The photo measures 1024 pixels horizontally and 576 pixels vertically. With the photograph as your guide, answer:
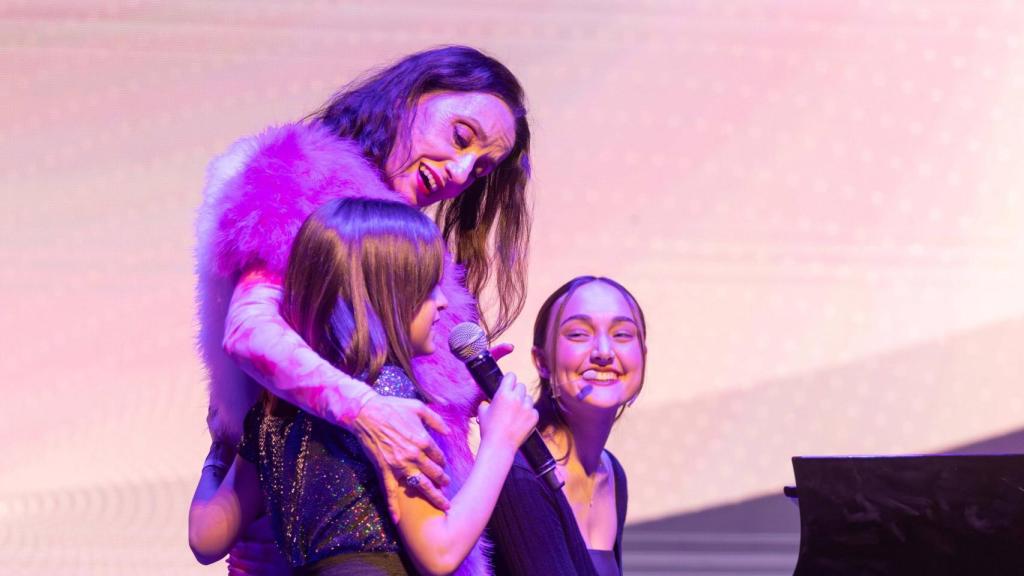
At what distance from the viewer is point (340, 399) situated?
4.01ft

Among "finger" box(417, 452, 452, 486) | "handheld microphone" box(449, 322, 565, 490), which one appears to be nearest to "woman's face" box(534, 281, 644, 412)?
"handheld microphone" box(449, 322, 565, 490)

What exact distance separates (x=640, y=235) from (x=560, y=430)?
1.29 m

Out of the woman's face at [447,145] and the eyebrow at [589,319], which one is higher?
the woman's face at [447,145]

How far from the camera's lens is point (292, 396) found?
127 centimetres

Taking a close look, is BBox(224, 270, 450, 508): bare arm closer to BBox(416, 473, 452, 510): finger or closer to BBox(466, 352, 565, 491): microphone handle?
BBox(416, 473, 452, 510): finger

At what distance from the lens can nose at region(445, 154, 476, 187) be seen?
1712 mm

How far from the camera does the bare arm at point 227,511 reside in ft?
4.91

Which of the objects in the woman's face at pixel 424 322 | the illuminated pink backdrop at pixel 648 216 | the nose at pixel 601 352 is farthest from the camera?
the illuminated pink backdrop at pixel 648 216

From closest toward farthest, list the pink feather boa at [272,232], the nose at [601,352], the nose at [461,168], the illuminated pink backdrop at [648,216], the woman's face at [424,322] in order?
the woman's face at [424,322]
the pink feather boa at [272,232]
the nose at [461,168]
the nose at [601,352]
the illuminated pink backdrop at [648,216]

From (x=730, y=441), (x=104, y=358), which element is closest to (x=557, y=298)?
(x=730, y=441)

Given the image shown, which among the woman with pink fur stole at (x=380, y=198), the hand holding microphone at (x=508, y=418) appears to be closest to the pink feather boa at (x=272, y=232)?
the woman with pink fur stole at (x=380, y=198)

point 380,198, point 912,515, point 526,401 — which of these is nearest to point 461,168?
point 380,198

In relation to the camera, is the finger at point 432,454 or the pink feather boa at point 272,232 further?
the pink feather boa at point 272,232

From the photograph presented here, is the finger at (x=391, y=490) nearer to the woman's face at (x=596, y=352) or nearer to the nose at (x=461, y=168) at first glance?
the nose at (x=461, y=168)
